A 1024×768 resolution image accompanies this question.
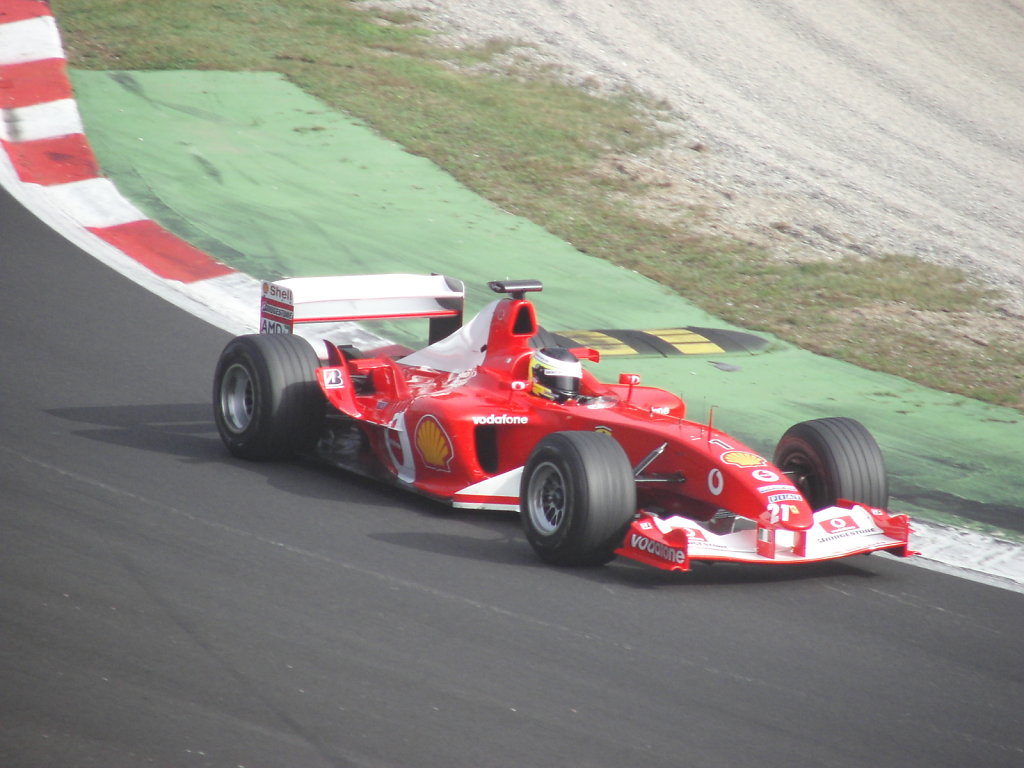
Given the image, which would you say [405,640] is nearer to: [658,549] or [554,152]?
[658,549]

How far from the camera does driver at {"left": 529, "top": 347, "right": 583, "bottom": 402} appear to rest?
6996mm

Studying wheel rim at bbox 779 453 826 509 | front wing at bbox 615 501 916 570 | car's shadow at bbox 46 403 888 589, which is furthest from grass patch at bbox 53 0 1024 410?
car's shadow at bbox 46 403 888 589

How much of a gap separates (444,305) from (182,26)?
8.98 metres

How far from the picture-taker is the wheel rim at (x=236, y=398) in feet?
25.3

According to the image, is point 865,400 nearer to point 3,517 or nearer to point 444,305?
point 444,305

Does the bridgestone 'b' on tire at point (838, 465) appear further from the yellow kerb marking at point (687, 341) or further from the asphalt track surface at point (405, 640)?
the yellow kerb marking at point (687, 341)

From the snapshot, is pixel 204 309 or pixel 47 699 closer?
pixel 47 699

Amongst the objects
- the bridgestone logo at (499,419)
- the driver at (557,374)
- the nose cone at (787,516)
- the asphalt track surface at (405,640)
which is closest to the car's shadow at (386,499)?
the asphalt track surface at (405,640)

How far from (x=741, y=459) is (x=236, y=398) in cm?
297

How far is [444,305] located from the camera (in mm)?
8562

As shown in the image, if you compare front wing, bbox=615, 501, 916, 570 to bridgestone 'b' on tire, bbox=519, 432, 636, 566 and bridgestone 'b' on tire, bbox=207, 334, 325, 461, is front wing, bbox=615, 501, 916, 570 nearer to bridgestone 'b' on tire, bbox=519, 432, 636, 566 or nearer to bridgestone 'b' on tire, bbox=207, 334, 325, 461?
bridgestone 'b' on tire, bbox=519, 432, 636, 566

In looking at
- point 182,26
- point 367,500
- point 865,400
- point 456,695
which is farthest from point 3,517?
point 182,26

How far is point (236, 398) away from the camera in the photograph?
7.78 metres

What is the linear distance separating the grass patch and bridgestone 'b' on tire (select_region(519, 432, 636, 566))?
489 centimetres
